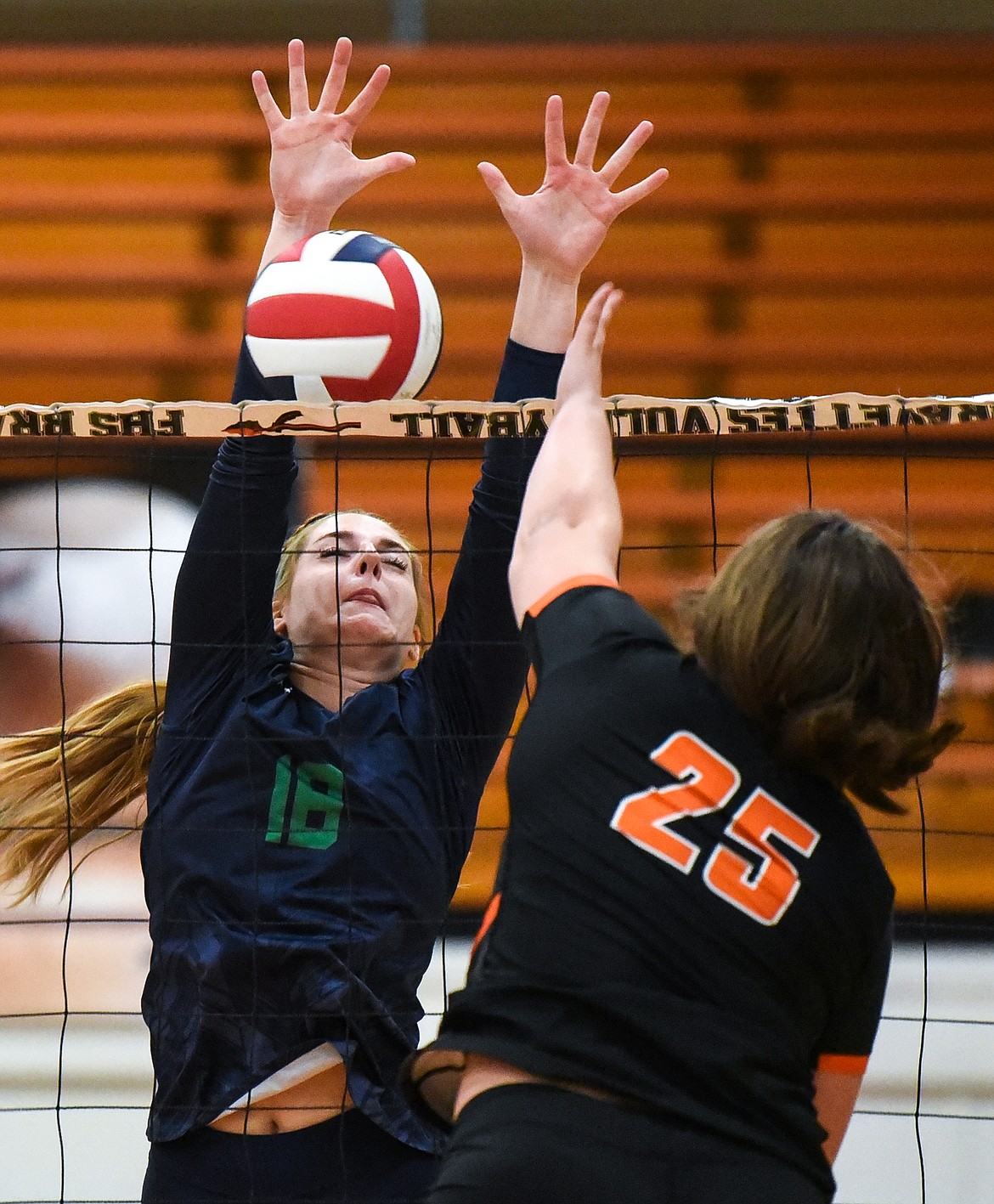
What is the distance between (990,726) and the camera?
4.61m

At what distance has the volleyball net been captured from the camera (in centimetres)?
362

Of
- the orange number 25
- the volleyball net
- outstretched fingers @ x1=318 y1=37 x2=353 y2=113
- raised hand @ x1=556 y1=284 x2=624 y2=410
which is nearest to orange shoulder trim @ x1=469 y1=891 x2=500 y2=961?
the orange number 25

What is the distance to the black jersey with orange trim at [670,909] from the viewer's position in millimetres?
1157

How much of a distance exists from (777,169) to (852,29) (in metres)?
0.66

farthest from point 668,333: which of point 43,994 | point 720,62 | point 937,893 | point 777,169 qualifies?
point 43,994

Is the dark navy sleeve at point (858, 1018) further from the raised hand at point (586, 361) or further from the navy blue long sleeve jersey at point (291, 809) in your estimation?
the navy blue long sleeve jersey at point (291, 809)

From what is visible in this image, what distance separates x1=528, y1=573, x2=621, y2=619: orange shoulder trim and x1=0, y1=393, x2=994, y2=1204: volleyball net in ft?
5.37

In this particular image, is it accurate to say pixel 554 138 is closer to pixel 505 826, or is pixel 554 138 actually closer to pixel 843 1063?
pixel 843 1063

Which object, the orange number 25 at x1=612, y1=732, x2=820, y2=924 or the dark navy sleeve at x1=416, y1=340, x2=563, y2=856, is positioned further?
the dark navy sleeve at x1=416, y1=340, x2=563, y2=856

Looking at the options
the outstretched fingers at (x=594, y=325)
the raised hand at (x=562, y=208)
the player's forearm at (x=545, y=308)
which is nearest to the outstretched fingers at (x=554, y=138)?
the raised hand at (x=562, y=208)

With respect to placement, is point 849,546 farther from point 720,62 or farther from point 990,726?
point 720,62

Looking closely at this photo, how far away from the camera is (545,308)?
1990 mm

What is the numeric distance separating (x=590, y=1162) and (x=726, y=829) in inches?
11.5

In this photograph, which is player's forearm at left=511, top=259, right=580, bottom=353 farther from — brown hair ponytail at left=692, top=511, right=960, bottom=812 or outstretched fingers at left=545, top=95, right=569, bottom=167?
brown hair ponytail at left=692, top=511, right=960, bottom=812
